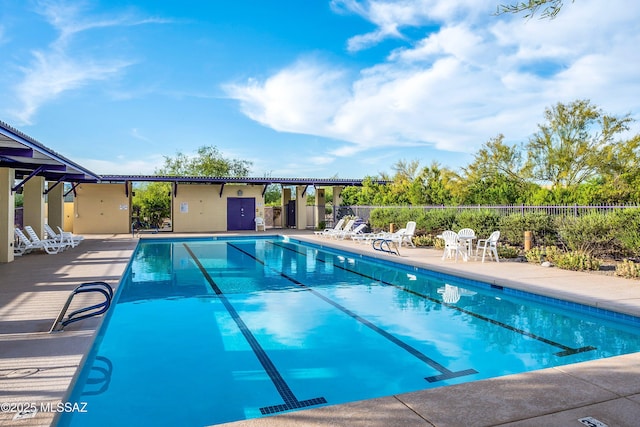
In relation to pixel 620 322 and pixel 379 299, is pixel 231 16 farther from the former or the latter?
pixel 620 322

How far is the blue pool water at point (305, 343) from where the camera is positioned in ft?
12.4

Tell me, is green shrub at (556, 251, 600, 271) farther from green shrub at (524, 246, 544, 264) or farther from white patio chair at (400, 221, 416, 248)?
white patio chair at (400, 221, 416, 248)

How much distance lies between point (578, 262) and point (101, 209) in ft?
69.4

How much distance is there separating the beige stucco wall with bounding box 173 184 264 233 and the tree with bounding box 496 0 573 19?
20.6m

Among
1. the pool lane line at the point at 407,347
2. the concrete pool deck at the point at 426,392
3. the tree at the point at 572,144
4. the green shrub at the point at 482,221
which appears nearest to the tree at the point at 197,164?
the tree at the point at 572,144

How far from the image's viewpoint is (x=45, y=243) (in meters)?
12.2

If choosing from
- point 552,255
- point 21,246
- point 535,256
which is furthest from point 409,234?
point 21,246

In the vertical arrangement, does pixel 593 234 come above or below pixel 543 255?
above

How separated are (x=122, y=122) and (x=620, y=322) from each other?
3199 cm

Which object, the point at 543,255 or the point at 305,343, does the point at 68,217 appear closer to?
the point at 305,343

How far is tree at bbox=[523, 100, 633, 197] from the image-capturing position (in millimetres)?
20500

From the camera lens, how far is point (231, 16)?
1482cm

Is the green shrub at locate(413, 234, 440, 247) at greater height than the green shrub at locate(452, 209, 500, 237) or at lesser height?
lesser

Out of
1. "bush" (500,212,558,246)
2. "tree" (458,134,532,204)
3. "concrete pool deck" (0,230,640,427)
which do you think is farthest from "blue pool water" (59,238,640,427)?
"tree" (458,134,532,204)
